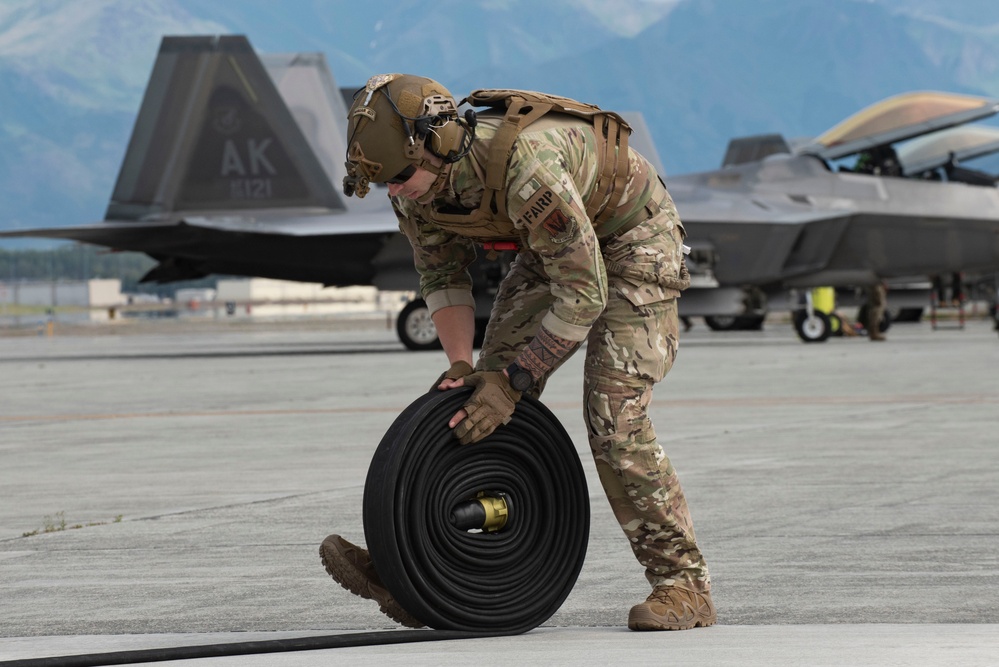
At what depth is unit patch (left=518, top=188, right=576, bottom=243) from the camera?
4047 mm

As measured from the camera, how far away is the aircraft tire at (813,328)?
28125mm

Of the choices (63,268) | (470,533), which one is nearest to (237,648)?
(470,533)

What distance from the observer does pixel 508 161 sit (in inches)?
161

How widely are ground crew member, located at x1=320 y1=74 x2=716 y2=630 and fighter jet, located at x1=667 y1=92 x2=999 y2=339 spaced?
2192 cm

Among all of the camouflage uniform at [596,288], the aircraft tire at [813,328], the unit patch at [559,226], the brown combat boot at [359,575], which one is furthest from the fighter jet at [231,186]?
the unit patch at [559,226]

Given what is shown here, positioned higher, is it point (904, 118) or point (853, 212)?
point (904, 118)

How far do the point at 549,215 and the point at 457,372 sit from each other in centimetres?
61

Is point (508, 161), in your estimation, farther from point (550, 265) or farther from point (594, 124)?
point (594, 124)

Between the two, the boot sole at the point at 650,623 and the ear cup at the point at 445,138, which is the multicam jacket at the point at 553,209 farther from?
the boot sole at the point at 650,623

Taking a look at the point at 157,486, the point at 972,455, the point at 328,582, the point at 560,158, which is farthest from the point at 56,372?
the point at 560,158

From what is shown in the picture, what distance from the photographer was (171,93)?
1061 inches

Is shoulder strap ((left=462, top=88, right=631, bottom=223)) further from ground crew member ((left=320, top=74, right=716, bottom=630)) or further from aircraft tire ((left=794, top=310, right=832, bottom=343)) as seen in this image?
aircraft tire ((left=794, top=310, right=832, bottom=343))

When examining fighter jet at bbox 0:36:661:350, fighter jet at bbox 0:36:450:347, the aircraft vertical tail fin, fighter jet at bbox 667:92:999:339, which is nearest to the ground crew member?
fighter jet at bbox 0:36:661:350

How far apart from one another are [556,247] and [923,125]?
23688mm
